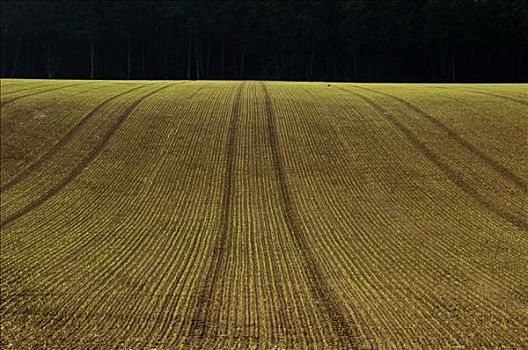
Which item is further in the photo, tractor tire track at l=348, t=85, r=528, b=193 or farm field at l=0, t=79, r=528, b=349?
tractor tire track at l=348, t=85, r=528, b=193

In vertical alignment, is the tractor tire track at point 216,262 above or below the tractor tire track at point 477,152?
below

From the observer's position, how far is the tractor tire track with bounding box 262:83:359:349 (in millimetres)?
13180

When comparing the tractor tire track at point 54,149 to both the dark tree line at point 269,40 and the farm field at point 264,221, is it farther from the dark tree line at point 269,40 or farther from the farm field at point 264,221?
the dark tree line at point 269,40

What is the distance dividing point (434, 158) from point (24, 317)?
779 inches

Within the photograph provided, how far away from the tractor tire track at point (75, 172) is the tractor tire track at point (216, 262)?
6.31 metres

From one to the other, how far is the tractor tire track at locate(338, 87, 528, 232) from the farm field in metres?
0.11

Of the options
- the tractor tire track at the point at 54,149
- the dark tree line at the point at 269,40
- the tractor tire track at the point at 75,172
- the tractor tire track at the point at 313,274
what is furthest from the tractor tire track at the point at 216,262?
the dark tree line at the point at 269,40

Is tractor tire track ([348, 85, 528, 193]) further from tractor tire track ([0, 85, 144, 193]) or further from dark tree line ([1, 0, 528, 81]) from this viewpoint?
dark tree line ([1, 0, 528, 81])

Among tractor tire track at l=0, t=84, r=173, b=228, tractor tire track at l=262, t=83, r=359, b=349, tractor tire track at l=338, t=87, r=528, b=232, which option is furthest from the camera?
tractor tire track at l=0, t=84, r=173, b=228

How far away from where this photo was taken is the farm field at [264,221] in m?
13.8

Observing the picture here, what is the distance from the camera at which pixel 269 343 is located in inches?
496

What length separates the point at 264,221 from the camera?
22219 millimetres

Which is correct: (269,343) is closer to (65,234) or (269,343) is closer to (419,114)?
(65,234)

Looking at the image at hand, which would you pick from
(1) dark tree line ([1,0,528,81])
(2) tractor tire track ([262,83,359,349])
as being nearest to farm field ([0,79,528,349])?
(2) tractor tire track ([262,83,359,349])
